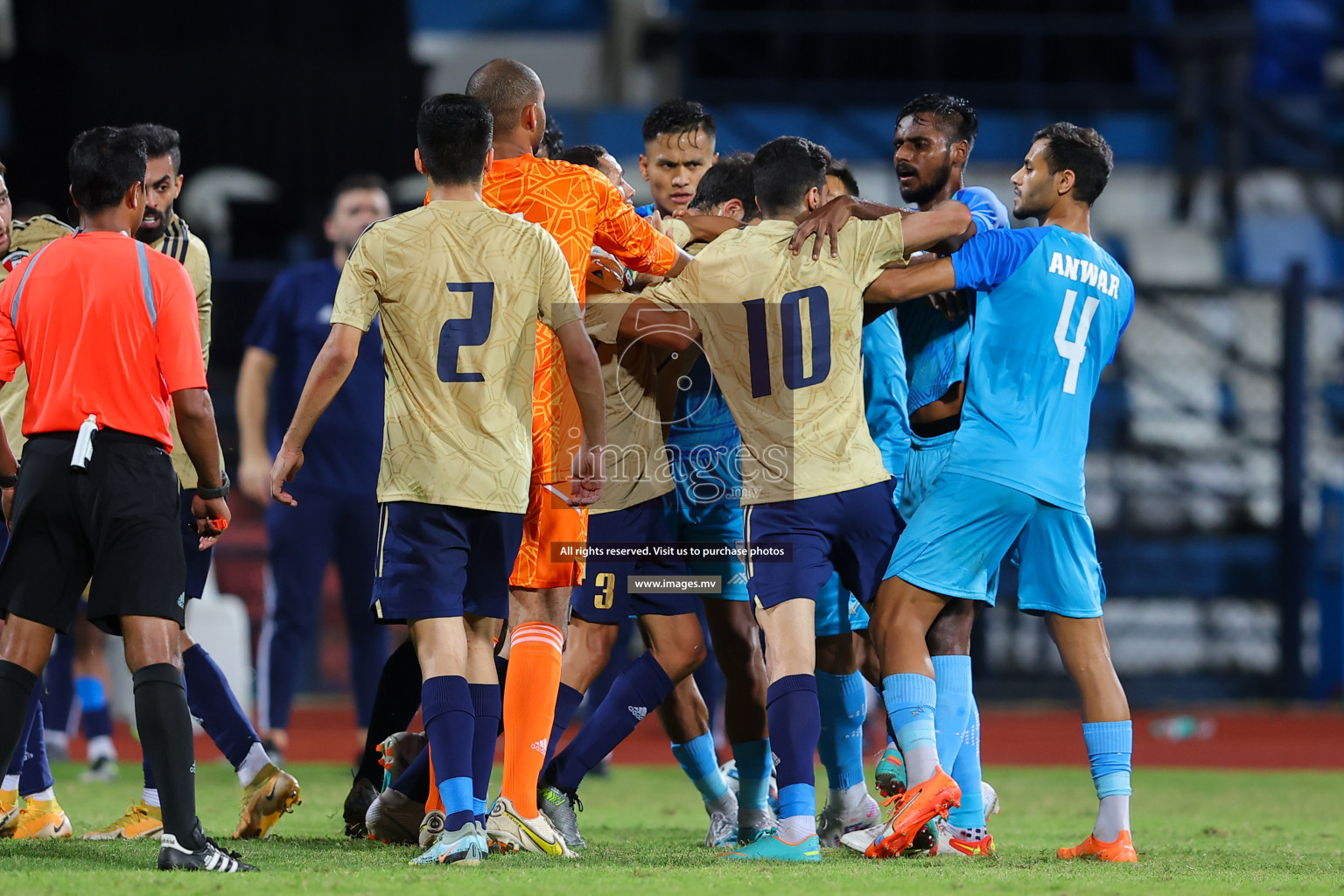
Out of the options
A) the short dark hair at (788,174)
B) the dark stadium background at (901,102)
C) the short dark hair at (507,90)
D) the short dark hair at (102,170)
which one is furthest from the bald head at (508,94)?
the dark stadium background at (901,102)

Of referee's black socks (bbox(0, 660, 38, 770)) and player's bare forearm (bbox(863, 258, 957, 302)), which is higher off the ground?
player's bare forearm (bbox(863, 258, 957, 302))

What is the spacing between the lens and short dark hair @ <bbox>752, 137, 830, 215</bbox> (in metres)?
4.91

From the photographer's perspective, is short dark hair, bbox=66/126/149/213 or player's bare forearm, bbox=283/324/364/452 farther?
player's bare forearm, bbox=283/324/364/452

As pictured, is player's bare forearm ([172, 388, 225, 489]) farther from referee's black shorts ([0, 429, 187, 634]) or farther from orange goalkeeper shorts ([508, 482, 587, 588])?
orange goalkeeper shorts ([508, 482, 587, 588])

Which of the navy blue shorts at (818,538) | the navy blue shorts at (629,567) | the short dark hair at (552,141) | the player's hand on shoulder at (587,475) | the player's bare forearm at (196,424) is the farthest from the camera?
the short dark hair at (552,141)

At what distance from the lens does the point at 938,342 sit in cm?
525

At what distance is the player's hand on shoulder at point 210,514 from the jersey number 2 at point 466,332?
74 centimetres

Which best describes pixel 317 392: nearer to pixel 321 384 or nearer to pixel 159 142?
pixel 321 384

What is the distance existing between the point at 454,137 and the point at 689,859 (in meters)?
2.29

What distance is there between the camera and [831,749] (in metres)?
5.30

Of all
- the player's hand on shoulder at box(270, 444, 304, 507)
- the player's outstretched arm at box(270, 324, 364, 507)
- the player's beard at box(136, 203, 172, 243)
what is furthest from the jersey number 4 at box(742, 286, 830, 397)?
the player's beard at box(136, 203, 172, 243)

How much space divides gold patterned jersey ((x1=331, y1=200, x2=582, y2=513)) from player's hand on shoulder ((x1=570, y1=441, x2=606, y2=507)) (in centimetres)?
17

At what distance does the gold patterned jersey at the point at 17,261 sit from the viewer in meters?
5.19

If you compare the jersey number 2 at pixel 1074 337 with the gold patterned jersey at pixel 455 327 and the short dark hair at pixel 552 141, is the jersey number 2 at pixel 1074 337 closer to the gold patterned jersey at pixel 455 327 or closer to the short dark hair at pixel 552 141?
the gold patterned jersey at pixel 455 327
